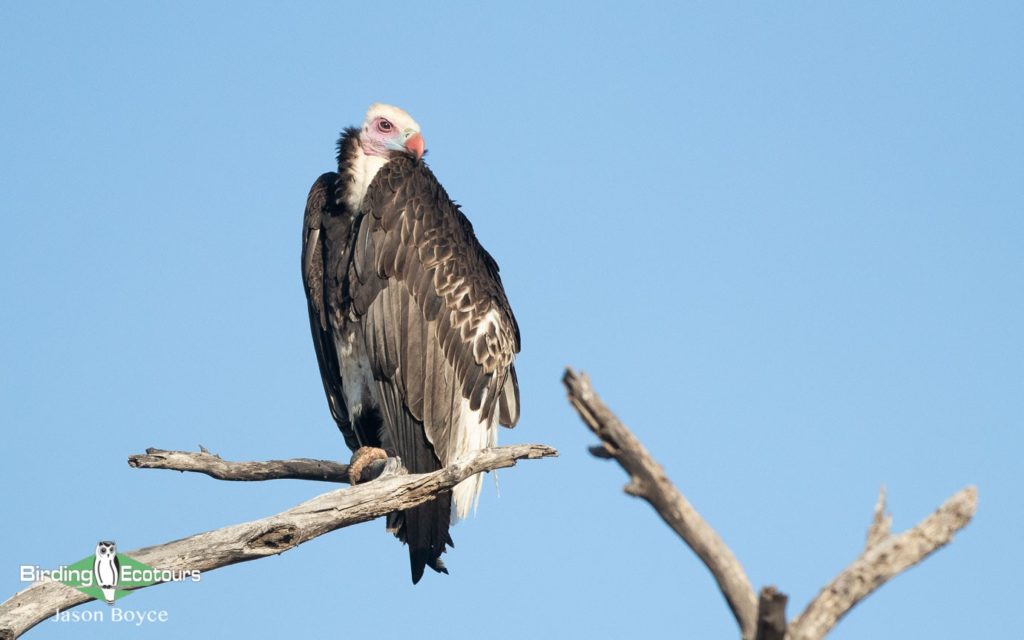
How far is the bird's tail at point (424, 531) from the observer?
8.16 metres

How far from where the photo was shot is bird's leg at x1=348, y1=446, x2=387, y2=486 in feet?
27.2

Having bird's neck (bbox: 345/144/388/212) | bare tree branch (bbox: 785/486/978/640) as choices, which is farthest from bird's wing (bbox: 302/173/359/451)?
bare tree branch (bbox: 785/486/978/640)

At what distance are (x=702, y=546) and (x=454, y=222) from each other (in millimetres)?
5561

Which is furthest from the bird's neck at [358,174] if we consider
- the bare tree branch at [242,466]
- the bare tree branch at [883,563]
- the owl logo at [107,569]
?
the bare tree branch at [883,563]

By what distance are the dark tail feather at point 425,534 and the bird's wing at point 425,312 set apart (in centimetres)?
63

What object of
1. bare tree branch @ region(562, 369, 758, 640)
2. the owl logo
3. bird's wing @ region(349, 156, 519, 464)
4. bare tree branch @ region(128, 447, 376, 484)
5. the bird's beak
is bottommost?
bare tree branch @ region(562, 369, 758, 640)

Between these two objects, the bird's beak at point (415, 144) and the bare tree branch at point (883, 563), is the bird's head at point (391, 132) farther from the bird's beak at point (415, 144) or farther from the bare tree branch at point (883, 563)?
the bare tree branch at point (883, 563)

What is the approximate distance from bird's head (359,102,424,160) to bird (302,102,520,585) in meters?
0.06

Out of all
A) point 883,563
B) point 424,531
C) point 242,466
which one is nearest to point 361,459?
point 424,531

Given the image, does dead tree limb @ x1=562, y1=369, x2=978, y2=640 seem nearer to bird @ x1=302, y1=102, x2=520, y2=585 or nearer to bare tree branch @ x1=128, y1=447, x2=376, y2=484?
bare tree branch @ x1=128, y1=447, x2=376, y2=484

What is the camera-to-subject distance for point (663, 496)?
4223mm

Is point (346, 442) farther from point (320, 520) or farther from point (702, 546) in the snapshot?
point (702, 546)

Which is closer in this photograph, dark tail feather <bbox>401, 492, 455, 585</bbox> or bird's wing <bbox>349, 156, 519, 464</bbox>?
dark tail feather <bbox>401, 492, 455, 585</bbox>

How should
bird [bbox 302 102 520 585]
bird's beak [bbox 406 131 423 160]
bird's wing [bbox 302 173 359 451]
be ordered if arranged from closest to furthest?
1. bird [bbox 302 102 520 585]
2. bird's wing [bbox 302 173 359 451]
3. bird's beak [bbox 406 131 423 160]
